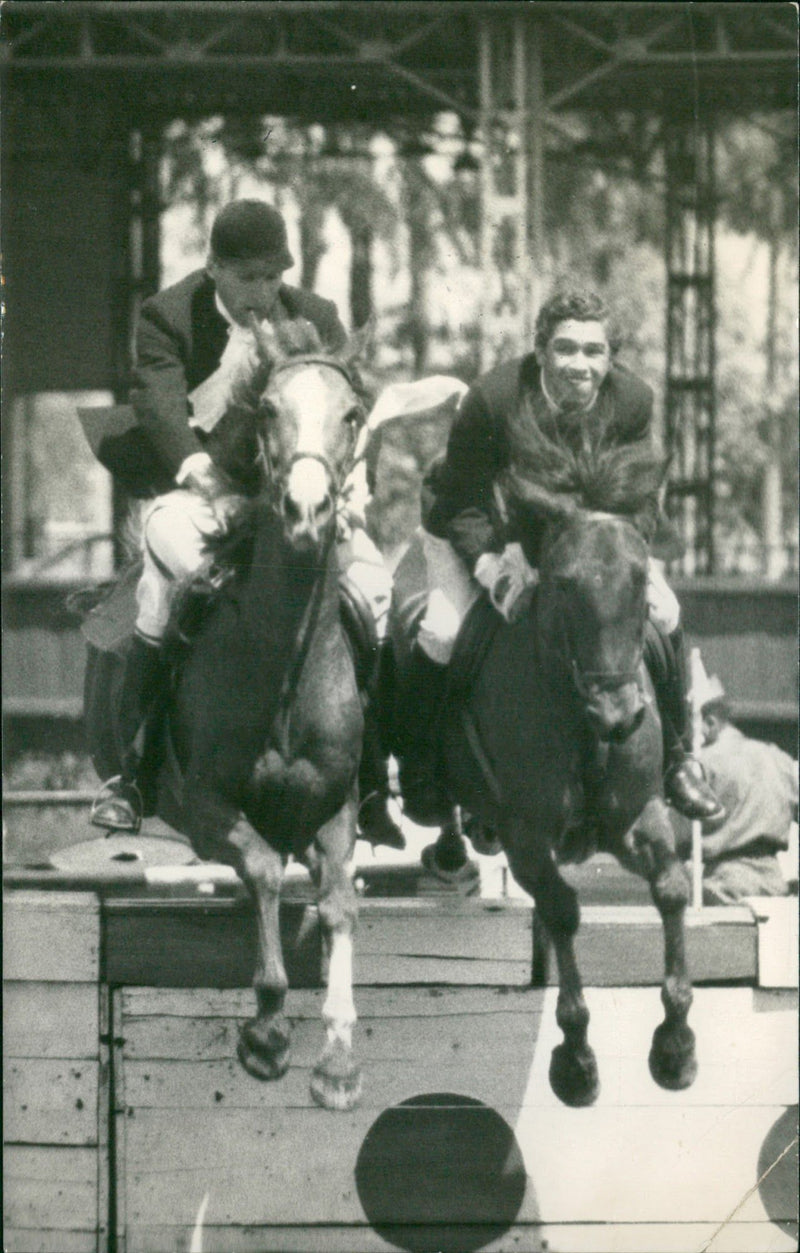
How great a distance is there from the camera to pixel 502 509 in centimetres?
538

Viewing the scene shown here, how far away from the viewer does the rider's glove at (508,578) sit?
211 inches

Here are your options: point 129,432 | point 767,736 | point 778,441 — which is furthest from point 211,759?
point 778,441

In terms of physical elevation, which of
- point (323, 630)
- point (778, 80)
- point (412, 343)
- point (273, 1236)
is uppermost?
point (778, 80)

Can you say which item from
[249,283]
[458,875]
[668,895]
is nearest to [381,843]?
[458,875]

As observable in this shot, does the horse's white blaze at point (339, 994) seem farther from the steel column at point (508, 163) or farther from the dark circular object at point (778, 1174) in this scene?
the steel column at point (508, 163)

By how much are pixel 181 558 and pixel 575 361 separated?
4.32 ft

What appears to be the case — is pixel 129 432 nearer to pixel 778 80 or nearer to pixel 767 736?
pixel 767 736

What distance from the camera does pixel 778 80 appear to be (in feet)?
46.9

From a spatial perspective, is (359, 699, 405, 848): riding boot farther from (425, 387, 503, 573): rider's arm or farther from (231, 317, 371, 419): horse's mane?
(231, 317, 371, 419): horse's mane

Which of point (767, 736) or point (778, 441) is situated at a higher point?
point (778, 441)

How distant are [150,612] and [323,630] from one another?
2.23ft

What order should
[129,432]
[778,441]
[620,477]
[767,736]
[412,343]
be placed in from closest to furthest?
[620,477] → [129,432] → [767,736] → [412,343] → [778,441]

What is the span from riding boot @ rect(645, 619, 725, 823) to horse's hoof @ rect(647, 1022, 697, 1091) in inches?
26.0

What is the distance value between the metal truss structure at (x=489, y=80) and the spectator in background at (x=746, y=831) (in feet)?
7.92
